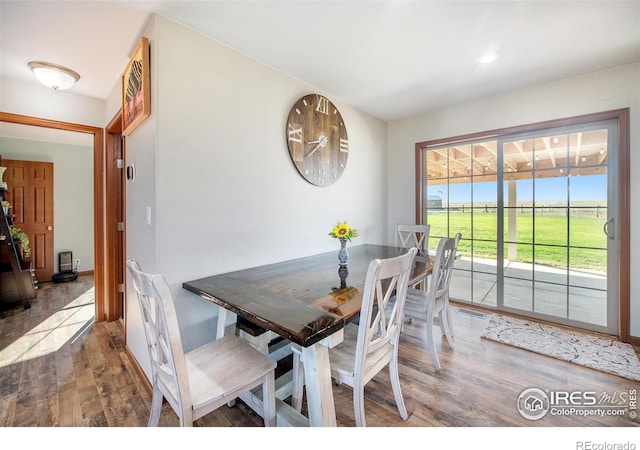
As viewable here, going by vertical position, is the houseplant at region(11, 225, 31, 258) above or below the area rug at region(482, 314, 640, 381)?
above

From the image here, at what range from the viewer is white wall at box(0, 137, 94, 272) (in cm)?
444

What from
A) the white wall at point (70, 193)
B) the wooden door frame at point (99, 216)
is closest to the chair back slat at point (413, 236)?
the wooden door frame at point (99, 216)

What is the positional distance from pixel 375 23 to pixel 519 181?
2.28m

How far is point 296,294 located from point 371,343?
45 centimetres

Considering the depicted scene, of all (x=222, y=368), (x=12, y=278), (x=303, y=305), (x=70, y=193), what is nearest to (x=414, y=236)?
(x=303, y=305)

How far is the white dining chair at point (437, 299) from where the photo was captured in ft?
6.41

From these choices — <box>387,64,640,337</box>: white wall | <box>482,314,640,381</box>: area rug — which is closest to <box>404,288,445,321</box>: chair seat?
<box>482,314,640,381</box>: area rug

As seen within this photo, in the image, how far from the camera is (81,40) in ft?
5.79

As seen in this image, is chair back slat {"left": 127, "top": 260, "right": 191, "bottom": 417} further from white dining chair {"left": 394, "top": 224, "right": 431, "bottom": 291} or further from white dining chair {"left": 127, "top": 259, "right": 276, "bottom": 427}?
white dining chair {"left": 394, "top": 224, "right": 431, "bottom": 291}

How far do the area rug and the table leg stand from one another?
1.97 metres
